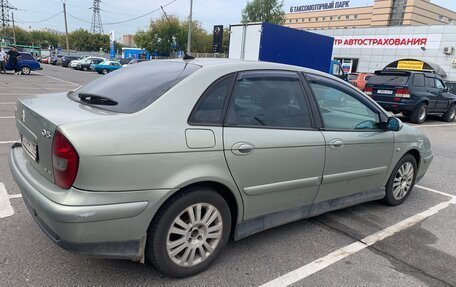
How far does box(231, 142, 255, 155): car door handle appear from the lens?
2.76 metres

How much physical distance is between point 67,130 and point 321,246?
2419 mm

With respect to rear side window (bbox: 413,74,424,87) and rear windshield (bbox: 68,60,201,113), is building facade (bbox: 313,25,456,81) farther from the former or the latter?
rear windshield (bbox: 68,60,201,113)

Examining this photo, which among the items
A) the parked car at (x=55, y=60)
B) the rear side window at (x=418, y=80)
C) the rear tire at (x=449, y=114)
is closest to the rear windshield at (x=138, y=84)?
the rear side window at (x=418, y=80)

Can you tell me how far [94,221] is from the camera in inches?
89.2

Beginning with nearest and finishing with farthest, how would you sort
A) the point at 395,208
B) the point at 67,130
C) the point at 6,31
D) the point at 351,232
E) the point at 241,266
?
the point at 67,130 < the point at 241,266 < the point at 351,232 < the point at 395,208 < the point at 6,31

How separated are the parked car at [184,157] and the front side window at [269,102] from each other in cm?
1

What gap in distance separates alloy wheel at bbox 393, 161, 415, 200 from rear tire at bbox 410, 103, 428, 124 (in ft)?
30.1

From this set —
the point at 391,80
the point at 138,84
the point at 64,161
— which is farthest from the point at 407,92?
the point at 64,161

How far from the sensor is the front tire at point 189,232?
2547mm

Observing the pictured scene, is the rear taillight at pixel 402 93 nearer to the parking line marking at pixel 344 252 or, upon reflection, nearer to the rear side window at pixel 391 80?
the rear side window at pixel 391 80

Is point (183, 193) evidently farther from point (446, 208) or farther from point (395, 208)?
point (446, 208)

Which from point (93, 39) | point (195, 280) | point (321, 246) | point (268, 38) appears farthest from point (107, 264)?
point (93, 39)

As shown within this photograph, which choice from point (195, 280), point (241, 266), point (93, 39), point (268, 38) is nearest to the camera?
point (195, 280)

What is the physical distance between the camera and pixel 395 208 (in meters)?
4.54
